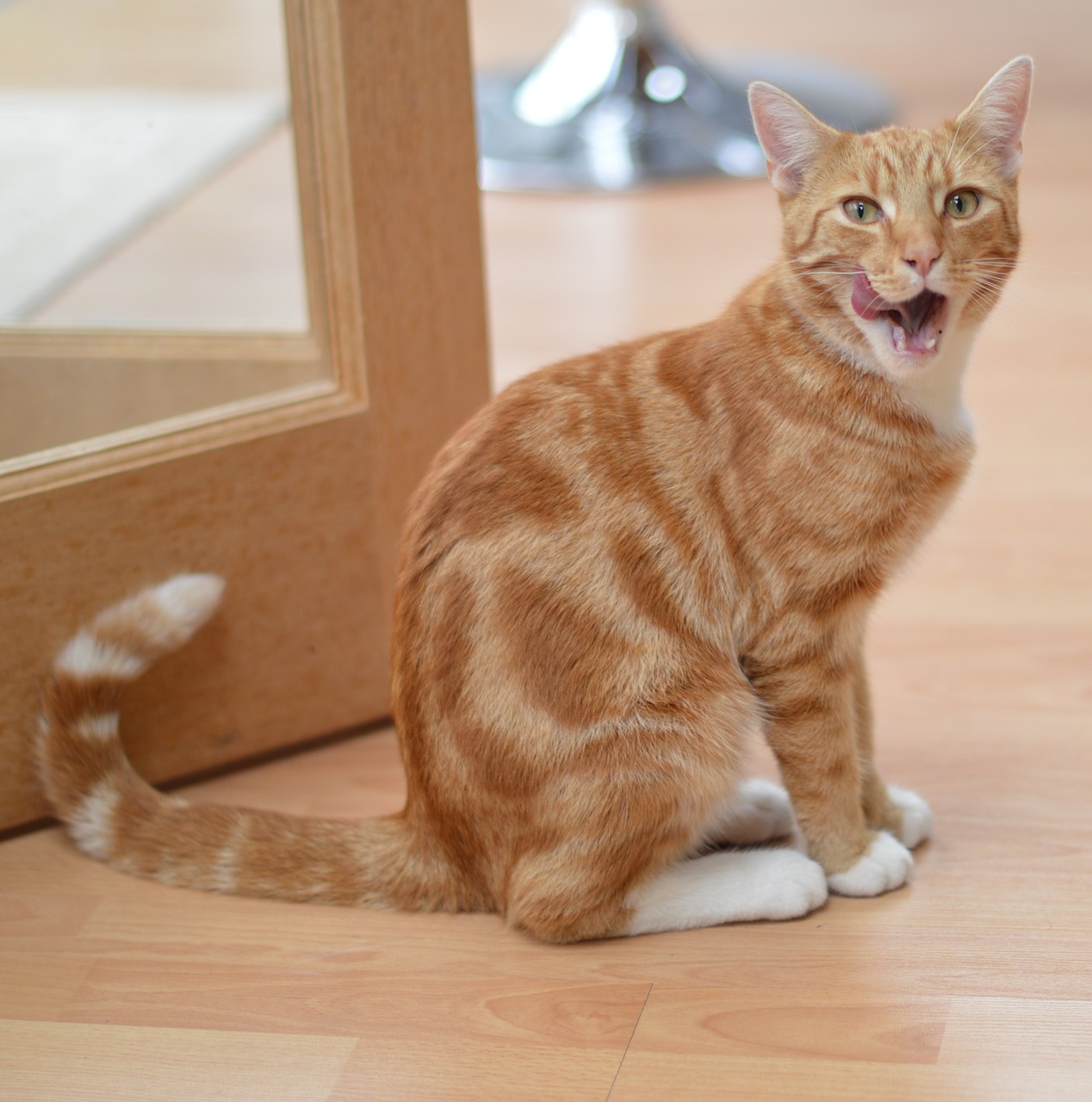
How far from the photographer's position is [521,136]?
374 centimetres

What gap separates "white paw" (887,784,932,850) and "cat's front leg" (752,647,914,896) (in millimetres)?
53

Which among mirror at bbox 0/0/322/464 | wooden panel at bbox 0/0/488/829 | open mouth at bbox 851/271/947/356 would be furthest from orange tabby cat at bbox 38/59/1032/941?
mirror at bbox 0/0/322/464

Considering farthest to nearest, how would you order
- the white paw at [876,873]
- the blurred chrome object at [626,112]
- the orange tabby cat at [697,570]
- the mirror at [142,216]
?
the blurred chrome object at [626,112]
the mirror at [142,216]
the white paw at [876,873]
the orange tabby cat at [697,570]

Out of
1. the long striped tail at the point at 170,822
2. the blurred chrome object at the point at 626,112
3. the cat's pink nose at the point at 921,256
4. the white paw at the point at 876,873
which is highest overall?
the cat's pink nose at the point at 921,256

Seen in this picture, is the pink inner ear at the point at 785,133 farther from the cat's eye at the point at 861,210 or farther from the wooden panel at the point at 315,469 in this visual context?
the wooden panel at the point at 315,469

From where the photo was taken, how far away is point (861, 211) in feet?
4.49

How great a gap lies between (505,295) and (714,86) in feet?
3.49

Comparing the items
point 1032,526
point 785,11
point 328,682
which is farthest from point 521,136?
point 328,682

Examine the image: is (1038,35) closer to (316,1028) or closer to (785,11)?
(785,11)

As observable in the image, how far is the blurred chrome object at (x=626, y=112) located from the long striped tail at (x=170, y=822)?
2.26 metres

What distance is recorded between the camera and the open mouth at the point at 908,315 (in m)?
1.34

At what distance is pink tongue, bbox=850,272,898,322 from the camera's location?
1341mm

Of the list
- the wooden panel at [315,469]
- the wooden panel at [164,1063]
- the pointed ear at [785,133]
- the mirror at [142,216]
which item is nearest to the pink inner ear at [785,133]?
the pointed ear at [785,133]

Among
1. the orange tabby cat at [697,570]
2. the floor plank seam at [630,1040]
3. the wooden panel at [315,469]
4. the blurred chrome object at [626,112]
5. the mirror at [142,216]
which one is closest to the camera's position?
the floor plank seam at [630,1040]
